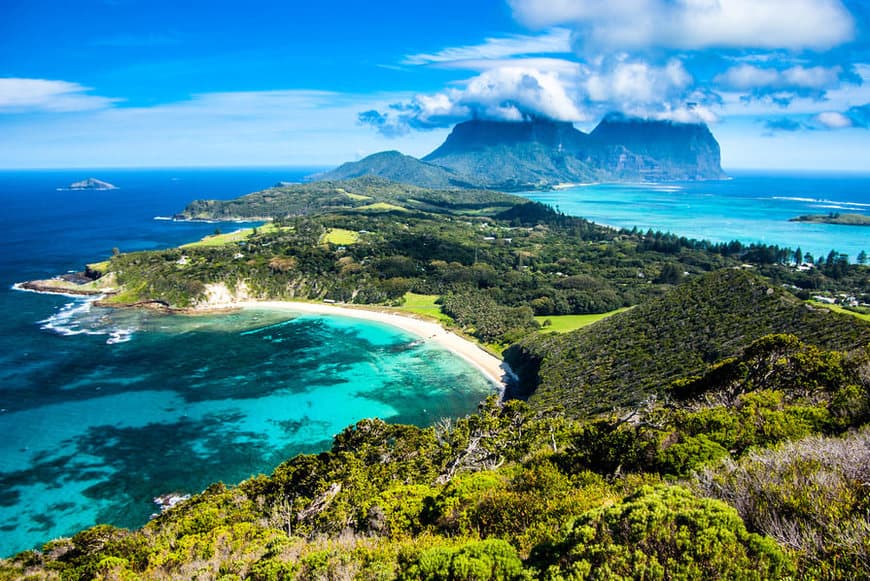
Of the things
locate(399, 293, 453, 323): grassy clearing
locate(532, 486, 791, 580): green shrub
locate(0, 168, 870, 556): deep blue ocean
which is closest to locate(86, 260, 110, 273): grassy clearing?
locate(0, 168, 870, 556): deep blue ocean

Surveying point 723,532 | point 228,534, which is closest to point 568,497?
point 723,532

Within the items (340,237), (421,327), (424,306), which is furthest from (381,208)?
(421,327)

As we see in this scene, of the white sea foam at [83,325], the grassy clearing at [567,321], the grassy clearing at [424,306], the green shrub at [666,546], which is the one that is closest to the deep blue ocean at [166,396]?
the white sea foam at [83,325]

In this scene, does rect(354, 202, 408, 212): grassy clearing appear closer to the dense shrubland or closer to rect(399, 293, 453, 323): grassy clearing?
the dense shrubland

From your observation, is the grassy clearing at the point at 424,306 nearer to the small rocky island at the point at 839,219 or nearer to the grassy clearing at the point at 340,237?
the grassy clearing at the point at 340,237

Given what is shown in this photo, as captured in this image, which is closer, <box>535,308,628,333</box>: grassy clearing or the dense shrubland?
<box>535,308,628,333</box>: grassy clearing

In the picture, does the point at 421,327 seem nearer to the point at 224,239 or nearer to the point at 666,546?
the point at 666,546
